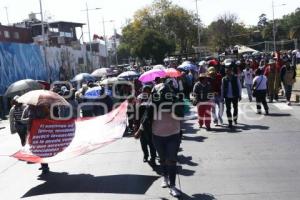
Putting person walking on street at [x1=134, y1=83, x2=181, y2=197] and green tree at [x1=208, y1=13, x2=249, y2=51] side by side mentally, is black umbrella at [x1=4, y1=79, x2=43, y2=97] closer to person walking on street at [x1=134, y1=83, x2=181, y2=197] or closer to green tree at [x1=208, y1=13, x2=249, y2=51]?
person walking on street at [x1=134, y1=83, x2=181, y2=197]

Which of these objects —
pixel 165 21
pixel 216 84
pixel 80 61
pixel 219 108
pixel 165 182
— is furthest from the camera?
pixel 165 21

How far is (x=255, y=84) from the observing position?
1733cm

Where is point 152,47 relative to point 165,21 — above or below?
below

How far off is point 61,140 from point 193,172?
259 centimetres

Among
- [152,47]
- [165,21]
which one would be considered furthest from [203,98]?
[165,21]

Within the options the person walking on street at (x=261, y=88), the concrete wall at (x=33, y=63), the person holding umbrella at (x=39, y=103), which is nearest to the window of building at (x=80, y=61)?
the concrete wall at (x=33, y=63)

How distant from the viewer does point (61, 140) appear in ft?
32.8

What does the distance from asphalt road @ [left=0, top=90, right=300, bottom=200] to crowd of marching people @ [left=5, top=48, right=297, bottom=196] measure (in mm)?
479

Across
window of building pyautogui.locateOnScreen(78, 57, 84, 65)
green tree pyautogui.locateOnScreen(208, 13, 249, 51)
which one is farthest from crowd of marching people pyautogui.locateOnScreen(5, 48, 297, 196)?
green tree pyautogui.locateOnScreen(208, 13, 249, 51)

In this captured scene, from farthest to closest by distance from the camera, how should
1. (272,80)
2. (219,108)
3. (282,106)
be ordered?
(272,80) → (282,106) → (219,108)

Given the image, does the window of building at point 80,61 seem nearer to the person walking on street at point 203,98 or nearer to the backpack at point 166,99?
the person walking on street at point 203,98

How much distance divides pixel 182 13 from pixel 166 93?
2788 inches

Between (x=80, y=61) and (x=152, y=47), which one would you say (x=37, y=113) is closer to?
(x=152, y=47)

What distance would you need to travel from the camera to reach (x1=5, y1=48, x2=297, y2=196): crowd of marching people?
25.8ft
